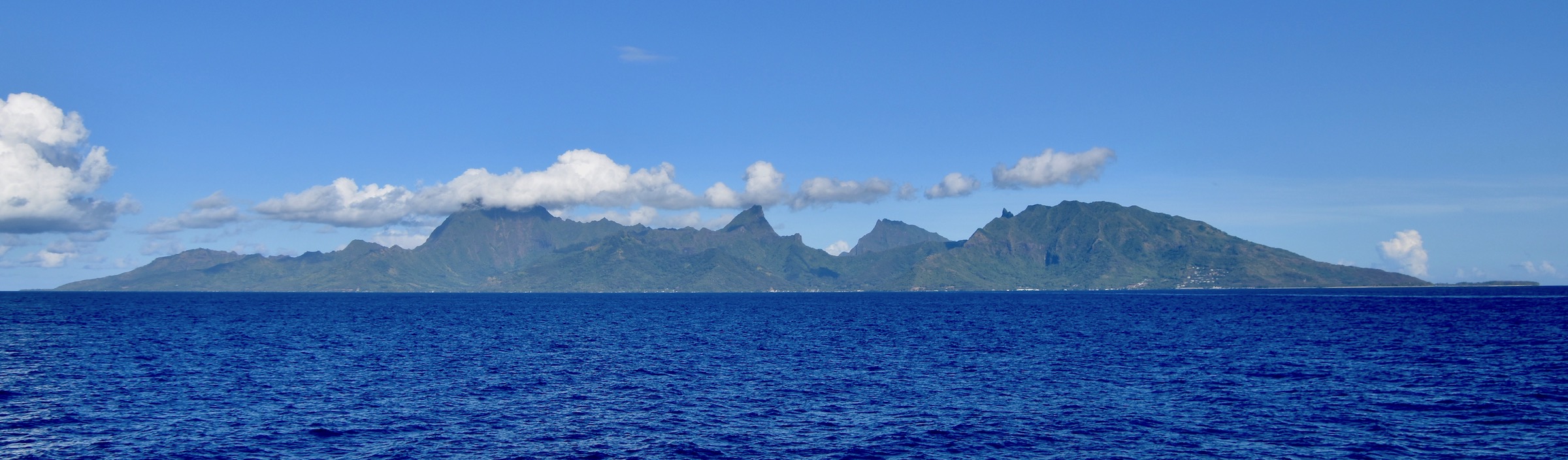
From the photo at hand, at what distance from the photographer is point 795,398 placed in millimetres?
65812

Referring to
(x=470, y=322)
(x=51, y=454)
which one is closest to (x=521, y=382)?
(x=51, y=454)

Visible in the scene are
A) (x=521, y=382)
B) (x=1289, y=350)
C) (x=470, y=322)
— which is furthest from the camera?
(x=470, y=322)

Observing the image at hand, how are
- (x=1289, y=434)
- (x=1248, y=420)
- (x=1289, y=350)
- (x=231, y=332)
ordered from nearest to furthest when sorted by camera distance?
(x=1289, y=434)
(x=1248, y=420)
(x=1289, y=350)
(x=231, y=332)

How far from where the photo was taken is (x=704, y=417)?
5791 centimetres

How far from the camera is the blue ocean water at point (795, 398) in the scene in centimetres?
4881

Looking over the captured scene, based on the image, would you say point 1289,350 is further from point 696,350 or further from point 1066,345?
point 696,350

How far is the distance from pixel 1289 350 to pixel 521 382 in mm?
76870

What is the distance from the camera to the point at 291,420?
56.3m

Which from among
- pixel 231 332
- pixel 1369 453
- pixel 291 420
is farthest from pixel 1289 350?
pixel 231 332

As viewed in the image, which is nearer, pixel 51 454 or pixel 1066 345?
pixel 51 454

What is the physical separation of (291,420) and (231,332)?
99.6 m

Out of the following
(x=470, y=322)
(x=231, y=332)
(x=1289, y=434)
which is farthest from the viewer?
(x=470, y=322)

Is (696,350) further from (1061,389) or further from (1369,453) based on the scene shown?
(1369,453)

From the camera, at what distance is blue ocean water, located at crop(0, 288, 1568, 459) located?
48812 mm
